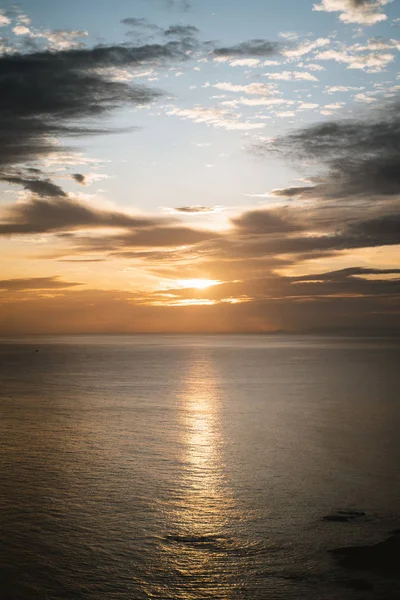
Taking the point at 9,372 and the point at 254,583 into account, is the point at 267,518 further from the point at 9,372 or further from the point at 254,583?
the point at 9,372

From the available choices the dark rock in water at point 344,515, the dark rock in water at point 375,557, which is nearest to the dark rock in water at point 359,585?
the dark rock in water at point 375,557

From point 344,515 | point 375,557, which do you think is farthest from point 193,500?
point 375,557

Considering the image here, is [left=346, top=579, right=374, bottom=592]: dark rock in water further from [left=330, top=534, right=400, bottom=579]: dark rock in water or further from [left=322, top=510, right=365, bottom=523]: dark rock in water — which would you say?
[left=322, top=510, right=365, bottom=523]: dark rock in water

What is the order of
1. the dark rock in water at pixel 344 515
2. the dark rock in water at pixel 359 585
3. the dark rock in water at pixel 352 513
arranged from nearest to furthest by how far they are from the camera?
the dark rock in water at pixel 359 585 < the dark rock in water at pixel 344 515 < the dark rock in water at pixel 352 513

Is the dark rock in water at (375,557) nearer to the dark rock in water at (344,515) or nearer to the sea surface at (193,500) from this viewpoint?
the sea surface at (193,500)

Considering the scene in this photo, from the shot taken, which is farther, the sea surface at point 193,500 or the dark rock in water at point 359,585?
the sea surface at point 193,500

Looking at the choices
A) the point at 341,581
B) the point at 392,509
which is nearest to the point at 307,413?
the point at 392,509
